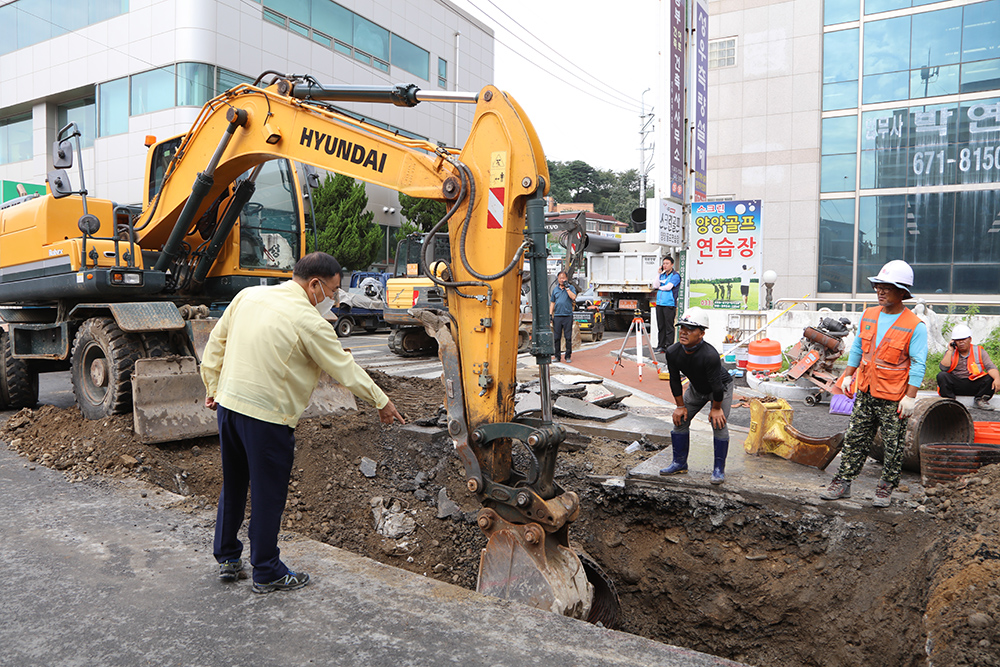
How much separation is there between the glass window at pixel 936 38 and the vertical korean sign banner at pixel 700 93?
967 cm

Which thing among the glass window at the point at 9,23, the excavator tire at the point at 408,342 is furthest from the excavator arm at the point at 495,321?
the glass window at the point at 9,23

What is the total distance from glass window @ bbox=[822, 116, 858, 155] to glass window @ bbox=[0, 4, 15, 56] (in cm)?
2871

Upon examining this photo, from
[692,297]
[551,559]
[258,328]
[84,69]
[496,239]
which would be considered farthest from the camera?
[84,69]

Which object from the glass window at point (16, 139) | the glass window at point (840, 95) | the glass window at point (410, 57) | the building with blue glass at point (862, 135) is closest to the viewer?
the building with blue glass at point (862, 135)

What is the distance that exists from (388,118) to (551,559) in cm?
2663

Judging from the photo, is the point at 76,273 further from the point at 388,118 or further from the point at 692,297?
the point at 388,118

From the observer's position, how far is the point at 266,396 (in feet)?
10.8

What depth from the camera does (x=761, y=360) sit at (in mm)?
10312

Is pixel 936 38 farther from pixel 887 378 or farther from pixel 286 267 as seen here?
pixel 286 267

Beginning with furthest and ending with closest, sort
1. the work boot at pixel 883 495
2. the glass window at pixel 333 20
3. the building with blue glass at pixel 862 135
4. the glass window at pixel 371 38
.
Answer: the glass window at pixel 371 38
the glass window at pixel 333 20
the building with blue glass at pixel 862 135
the work boot at pixel 883 495

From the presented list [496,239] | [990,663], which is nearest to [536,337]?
[496,239]

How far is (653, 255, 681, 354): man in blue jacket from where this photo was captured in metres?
12.6

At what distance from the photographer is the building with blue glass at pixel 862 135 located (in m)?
18.6

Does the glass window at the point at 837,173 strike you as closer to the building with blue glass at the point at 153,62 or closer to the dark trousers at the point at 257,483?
the building with blue glass at the point at 153,62
